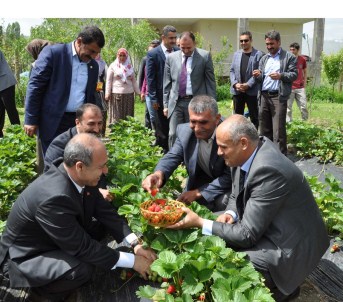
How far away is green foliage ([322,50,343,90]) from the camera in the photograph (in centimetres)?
1784

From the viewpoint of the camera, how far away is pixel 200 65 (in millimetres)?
5699

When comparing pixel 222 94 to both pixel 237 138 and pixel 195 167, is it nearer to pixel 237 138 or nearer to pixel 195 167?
pixel 195 167

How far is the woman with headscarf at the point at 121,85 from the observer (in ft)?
26.5

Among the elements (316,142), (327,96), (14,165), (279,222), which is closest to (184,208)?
(279,222)

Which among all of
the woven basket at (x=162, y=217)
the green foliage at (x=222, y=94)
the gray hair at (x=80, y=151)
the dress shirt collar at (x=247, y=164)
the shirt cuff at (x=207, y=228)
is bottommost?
the green foliage at (x=222, y=94)

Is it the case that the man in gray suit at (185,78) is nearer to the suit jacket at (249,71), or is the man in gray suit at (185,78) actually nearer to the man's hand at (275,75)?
the man's hand at (275,75)

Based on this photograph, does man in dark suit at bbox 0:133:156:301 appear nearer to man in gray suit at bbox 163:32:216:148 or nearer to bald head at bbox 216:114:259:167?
bald head at bbox 216:114:259:167

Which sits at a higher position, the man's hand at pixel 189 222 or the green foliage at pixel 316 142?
the man's hand at pixel 189 222

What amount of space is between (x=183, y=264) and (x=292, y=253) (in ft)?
2.37

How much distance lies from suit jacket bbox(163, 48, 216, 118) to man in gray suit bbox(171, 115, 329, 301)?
3.04m

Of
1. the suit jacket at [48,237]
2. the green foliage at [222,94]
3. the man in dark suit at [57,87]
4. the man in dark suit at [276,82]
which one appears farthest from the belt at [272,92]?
the green foliage at [222,94]

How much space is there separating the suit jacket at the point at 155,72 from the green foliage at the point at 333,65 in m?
13.4
